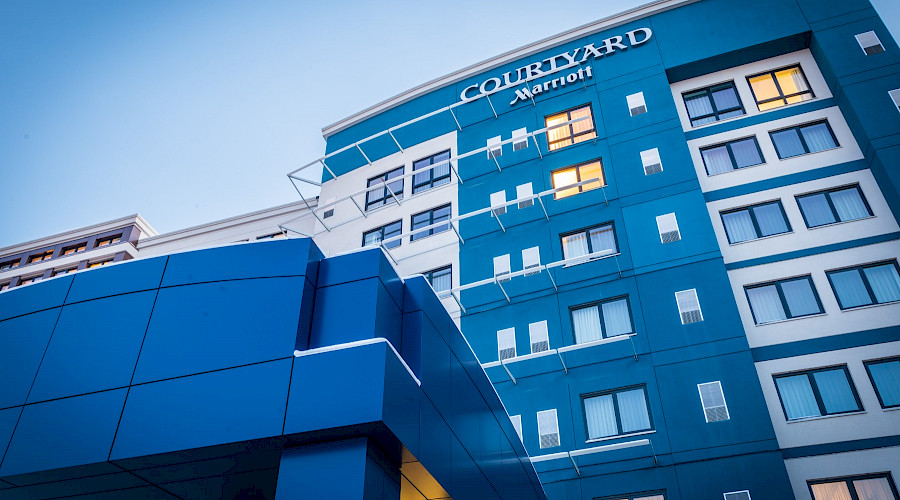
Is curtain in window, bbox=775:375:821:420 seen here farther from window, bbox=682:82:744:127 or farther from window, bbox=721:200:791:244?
window, bbox=682:82:744:127

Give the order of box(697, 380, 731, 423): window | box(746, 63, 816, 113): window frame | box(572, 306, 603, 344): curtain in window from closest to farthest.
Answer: box(697, 380, 731, 423): window < box(572, 306, 603, 344): curtain in window < box(746, 63, 816, 113): window frame

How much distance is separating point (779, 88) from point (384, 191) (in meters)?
22.0

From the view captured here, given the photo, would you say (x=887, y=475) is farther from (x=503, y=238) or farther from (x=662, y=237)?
(x=503, y=238)

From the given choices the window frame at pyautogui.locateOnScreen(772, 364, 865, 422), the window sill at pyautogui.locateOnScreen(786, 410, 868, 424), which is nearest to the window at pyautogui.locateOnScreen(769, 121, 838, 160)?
the window frame at pyautogui.locateOnScreen(772, 364, 865, 422)

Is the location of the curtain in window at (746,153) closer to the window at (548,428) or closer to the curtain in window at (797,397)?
the curtain in window at (797,397)

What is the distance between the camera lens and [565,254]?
3316 centimetres

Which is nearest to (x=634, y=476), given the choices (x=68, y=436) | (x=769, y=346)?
(x=769, y=346)

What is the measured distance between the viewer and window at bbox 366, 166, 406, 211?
135 ft

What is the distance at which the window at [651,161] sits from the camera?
33.0 m

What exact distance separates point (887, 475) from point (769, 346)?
228 inches

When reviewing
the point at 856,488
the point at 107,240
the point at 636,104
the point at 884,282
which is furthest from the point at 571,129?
the point at 107,240

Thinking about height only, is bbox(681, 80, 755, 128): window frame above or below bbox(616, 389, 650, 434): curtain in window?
above

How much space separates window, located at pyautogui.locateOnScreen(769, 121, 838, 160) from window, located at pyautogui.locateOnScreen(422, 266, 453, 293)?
16581 millimetres

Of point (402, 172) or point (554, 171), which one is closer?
point (554, 171)
